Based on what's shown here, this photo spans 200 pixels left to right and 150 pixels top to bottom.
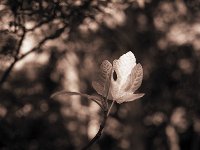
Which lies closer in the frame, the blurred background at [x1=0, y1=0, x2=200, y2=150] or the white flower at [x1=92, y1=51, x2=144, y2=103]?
the white flower at [x1=92, y1=51, x2=144, y2=103]

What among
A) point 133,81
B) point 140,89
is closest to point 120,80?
point 133,81

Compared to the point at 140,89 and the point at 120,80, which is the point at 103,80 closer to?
the point at 120,80

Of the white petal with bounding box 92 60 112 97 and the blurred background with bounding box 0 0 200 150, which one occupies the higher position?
the white petal with bounding box 92 60 112 97

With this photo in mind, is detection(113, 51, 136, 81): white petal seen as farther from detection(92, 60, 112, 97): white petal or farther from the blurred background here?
the blurred background

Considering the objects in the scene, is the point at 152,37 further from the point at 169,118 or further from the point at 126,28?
the point at 169,118

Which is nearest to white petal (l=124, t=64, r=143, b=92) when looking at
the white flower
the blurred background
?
the white flower

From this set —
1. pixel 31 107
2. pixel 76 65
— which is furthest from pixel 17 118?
pixel 76 65

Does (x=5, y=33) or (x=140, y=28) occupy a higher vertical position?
(x=5, y=33)

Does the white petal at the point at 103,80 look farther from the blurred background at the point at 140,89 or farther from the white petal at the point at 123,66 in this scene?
the blurred background at the point at 140,89
